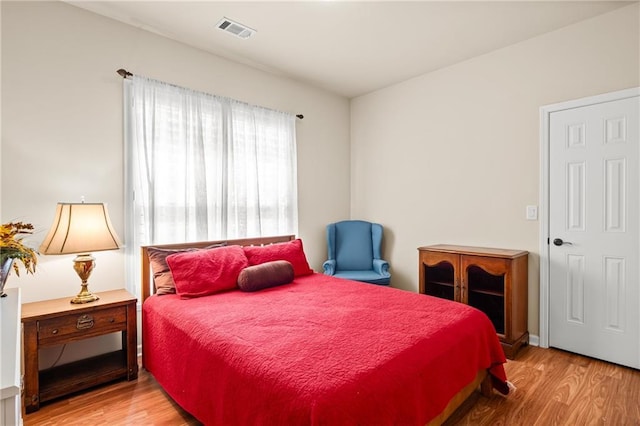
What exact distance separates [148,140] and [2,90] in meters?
0.89

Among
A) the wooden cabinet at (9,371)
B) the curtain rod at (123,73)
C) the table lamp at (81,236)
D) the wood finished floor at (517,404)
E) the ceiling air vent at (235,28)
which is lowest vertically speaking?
the wood finished floor at (517,404)

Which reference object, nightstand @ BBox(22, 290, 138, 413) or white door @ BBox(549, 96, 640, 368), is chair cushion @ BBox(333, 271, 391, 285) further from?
nightstand @ BBox(22, 290, 138, 413)

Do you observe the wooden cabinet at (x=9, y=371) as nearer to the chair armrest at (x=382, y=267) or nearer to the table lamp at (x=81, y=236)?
the table lamp at (x=81, y=236)

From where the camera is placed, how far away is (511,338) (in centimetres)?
278

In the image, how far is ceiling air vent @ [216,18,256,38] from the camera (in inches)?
105

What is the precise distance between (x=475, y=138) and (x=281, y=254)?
89.1 inches

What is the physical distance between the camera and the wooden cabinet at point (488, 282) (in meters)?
2.80

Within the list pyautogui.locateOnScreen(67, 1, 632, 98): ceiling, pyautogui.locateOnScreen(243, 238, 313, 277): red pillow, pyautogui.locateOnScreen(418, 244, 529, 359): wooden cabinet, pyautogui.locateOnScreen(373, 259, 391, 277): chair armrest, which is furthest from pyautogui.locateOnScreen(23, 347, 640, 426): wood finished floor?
pyautogui.locateOnScreen(67, 1, 632, 98): ceiling

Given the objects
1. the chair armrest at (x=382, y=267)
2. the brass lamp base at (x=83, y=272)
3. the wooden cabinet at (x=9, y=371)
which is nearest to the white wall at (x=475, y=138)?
the chair armrest at (x=382, y=267)

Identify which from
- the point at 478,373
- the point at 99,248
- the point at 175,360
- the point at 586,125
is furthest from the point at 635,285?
the point at 99,248

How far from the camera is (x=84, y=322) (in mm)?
2160

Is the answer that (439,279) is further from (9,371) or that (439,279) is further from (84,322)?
(9,371)

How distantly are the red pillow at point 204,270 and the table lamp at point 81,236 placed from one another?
0.44 metres

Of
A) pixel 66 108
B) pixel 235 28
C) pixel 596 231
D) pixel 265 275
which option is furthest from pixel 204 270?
pixel 596 231
